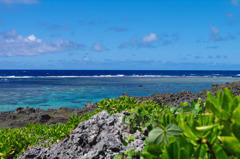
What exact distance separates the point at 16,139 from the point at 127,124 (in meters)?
2.29

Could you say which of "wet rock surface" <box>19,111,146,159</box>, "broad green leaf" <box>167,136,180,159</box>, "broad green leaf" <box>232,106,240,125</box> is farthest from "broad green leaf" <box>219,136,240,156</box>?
"wet rock surface" <box>19,111,146,159</box>

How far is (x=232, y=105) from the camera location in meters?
1.19

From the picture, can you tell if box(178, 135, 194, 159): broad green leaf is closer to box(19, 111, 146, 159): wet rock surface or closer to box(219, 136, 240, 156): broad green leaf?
box(219, 136, 240, 156): broad green leaf

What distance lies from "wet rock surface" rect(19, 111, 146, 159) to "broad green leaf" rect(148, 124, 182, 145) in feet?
3.62

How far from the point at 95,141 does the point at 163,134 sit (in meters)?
1.76

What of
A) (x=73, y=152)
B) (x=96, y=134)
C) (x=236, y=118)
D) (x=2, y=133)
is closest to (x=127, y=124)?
(x=96, y=134)

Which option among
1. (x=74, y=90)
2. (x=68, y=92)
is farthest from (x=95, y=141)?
(x=74, y=90)

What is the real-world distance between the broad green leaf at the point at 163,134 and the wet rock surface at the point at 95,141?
110 centimetres

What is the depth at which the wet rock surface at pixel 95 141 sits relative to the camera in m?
2.60

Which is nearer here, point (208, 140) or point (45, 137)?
point (208, 140)

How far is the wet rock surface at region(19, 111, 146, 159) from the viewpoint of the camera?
2600 millimetres

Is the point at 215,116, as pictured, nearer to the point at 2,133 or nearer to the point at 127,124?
the point at 127,124

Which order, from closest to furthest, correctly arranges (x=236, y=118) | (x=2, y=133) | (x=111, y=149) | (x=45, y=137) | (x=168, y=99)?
(x=236, y=118) → (x=111, y=149) → (x=45, y=137) → (x=2, y=133) → (x=168, y=99)

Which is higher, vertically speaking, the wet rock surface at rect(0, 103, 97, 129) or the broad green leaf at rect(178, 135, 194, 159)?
the broad green leaf at rect(178, 135, 194, 159)
